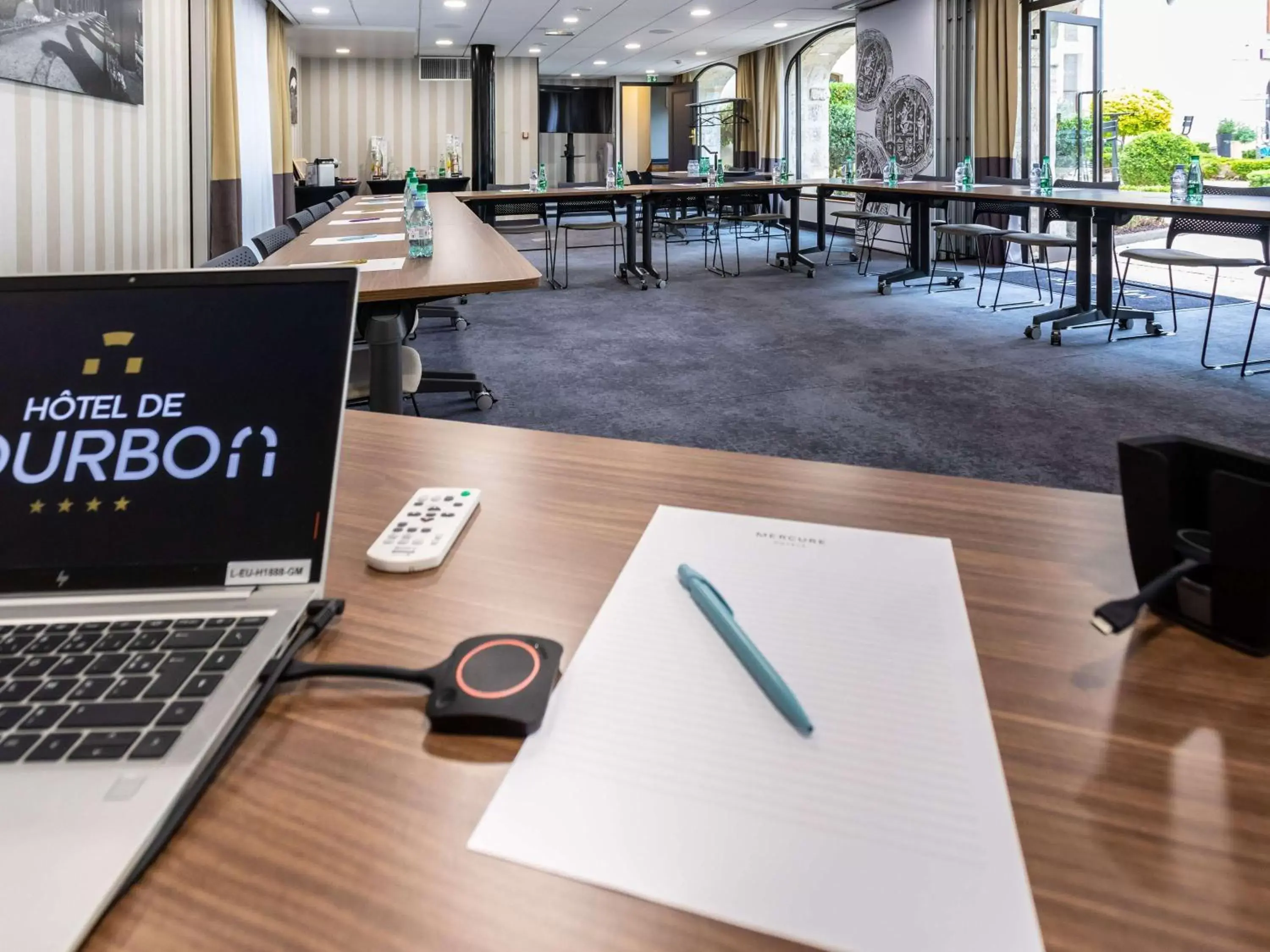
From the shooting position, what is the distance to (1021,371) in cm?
408

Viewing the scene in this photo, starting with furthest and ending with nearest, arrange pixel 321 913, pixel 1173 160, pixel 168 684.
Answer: pixel 1173 160, pixel 168 684, pixel 321 913

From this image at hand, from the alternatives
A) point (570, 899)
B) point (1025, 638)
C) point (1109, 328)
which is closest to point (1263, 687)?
point (1025, 638)

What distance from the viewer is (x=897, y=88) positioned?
28.7ft

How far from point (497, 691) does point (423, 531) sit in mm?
240

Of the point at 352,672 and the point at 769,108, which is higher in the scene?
the point at 769,108

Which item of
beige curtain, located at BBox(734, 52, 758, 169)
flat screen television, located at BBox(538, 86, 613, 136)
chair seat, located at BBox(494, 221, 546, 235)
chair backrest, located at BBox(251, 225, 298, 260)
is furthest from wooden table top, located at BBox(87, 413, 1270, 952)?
flat screen television, located at BBox(538, 86, 613, 136)

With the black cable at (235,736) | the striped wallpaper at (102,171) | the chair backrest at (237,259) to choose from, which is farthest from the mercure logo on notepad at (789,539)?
the striped wallpaper at (102,171)

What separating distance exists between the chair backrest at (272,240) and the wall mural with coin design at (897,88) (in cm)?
689

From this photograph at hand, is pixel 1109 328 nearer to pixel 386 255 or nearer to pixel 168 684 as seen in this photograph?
pixel 386 255

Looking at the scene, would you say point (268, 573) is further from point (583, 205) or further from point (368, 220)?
point (583, 205)

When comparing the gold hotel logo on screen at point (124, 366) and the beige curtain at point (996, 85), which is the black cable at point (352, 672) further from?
the beige curtain at point (996, 85)

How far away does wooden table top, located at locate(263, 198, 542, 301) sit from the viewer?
6.75 feet

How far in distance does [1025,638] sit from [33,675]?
1.83 ft

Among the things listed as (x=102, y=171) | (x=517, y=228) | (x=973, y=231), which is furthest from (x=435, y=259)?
(x=973, y=231)
